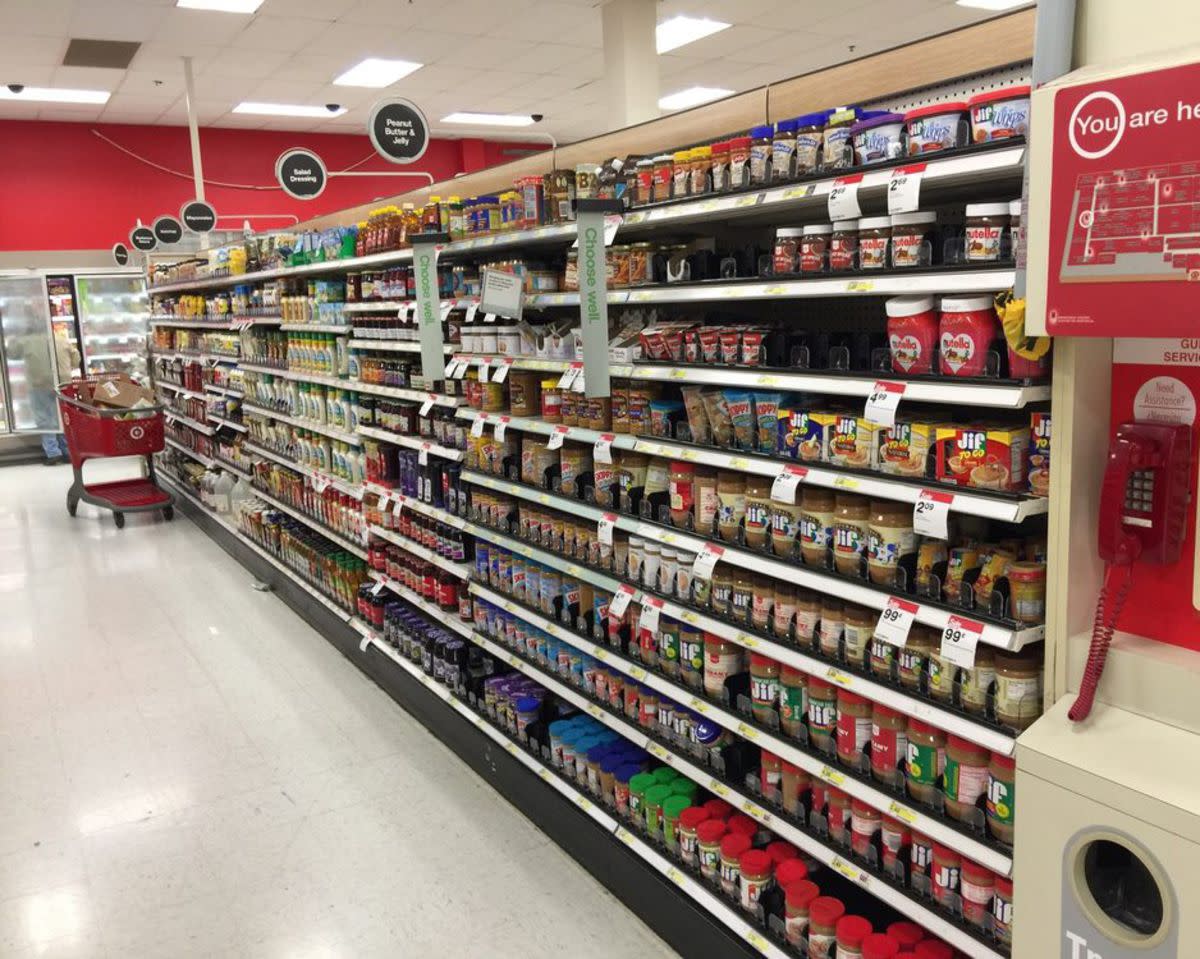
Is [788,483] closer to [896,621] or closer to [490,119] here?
[896,621]

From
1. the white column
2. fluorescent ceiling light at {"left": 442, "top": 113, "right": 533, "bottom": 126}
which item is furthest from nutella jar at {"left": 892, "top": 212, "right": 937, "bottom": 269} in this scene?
fluorescent ceiling light at {"left": 442, "top": 113, "right": 533, "bottom": 126}

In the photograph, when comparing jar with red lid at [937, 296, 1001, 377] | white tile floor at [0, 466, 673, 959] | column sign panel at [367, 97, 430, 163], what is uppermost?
column sign panel at [367, 97, 430, 163]

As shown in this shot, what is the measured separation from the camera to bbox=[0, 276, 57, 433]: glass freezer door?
1268 cm

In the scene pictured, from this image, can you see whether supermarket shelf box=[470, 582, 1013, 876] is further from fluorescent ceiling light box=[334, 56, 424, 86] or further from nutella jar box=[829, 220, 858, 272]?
fluorescent ceiling light box=[334, 56, 424, 86]

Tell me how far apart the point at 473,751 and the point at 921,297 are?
2759 millimetres

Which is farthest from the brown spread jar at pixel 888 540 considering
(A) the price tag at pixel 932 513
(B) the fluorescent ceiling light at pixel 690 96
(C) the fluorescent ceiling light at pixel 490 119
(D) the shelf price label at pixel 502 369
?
(C) the fluorescent ceiling light at pixel 490 119

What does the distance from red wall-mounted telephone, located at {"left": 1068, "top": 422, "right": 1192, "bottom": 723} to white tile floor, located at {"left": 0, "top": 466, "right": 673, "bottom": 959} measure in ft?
5.95

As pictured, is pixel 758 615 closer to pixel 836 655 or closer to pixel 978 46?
pixel 836 655

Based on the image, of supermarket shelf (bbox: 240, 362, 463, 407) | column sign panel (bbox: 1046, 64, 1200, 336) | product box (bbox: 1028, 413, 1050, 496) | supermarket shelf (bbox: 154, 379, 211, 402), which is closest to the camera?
column sign panel (bbox: 1046, 64, 1200, 336)

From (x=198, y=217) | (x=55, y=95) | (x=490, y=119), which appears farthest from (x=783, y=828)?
(x=490, y=119)

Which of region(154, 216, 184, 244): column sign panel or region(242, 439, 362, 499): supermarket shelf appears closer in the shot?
region(242, 439, 362, 499): supermarket shelf

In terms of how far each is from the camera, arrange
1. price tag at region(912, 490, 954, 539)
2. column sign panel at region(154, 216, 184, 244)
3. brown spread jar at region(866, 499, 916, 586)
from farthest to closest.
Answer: column sign panel at region(154, 216, 184, 244) → brown spread jar at region(866, 499, 916, 586) → price tag at region(912, 490, 954, 539)

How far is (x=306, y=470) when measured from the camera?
6059 millimetres

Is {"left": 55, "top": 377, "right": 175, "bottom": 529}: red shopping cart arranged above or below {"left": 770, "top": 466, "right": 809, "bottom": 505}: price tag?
below
